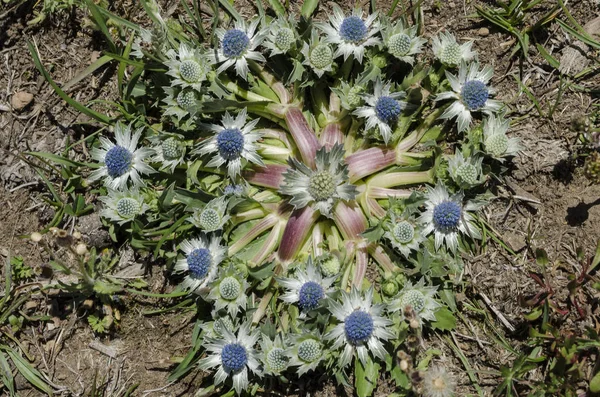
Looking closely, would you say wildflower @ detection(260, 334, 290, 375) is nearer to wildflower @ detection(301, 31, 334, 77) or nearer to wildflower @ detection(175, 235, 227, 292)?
wildflower @ detection(175, 235, 227, 292)

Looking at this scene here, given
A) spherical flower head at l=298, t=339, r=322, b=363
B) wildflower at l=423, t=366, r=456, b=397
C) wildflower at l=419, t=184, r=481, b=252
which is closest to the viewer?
wildflower at l=423, t=366, r=456, b=397

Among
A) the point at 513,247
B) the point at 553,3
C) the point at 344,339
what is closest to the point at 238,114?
the point at 344,339

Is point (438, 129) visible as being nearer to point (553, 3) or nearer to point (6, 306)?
point (553, 3)

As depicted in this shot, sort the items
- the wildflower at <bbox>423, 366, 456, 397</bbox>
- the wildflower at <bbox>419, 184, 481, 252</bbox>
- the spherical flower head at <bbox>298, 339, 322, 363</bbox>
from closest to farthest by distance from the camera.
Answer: the wildflower at <bbox>423, 366, 456, 397</bbox>, the spherical flower head at <bbox>298, 339, 322, 363</bbox>, the wildflower at <bbox>419, 184, 481, 252</bbox>

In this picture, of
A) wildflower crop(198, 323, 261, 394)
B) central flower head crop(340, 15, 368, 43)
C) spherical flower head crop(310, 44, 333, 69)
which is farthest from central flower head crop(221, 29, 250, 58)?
wildflower crop(198, 323, 261, 394)

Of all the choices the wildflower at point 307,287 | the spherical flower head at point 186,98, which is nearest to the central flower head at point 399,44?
the spherical flower head at point 186,98

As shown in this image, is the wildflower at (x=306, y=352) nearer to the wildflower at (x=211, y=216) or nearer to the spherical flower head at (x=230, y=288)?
the spherical flower head at (x=230, y=288)
